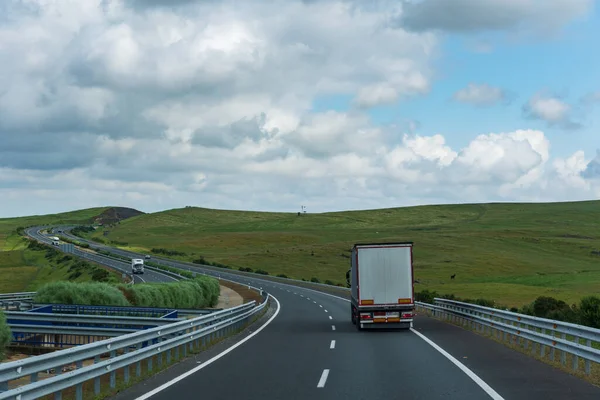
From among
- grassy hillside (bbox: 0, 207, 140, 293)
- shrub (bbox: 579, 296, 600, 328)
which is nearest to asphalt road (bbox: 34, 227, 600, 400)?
shrub (bbox: 579, 296, 600, 328)

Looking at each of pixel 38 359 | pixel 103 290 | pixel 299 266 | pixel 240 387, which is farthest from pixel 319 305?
pixel 299 266

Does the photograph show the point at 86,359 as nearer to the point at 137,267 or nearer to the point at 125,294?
the point at 125,294

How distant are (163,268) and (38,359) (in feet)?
287

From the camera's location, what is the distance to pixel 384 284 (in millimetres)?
29188

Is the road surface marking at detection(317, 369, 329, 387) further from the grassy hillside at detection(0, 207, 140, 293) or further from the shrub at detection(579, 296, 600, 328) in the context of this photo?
the grassy hillside at detection(0, 207, 140, 293)

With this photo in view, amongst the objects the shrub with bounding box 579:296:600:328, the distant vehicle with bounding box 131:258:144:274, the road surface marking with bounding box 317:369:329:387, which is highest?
the distant vehicle with bounding box 131:258:144:274

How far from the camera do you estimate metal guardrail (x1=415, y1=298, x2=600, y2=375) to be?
15.8 metres

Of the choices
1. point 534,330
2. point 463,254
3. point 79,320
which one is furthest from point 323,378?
point 463,254

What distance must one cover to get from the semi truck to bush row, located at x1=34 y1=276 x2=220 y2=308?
15504 millimetres

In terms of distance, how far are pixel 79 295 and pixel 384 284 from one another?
17344mm

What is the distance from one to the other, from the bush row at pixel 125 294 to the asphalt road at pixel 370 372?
15.1 meters

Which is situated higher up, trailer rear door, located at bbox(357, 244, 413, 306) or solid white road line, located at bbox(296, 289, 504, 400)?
trailer rear door, located at bbox(357, 244, 413, 306)

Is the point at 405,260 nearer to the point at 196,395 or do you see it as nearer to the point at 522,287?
the point at 196,395

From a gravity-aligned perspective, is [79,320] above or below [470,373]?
above
